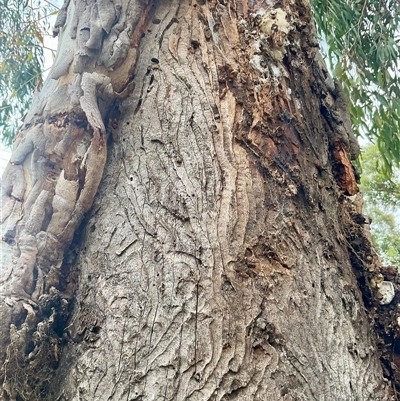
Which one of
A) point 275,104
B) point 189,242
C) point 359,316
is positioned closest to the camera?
point 189,242

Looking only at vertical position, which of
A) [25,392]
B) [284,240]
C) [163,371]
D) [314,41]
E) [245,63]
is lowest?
[25,392]

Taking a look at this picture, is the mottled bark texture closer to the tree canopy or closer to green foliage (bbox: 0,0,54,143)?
the tree canopy

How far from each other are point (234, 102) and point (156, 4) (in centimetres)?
42

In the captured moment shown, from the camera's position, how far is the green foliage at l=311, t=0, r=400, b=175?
260cm

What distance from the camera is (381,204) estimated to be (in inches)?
300

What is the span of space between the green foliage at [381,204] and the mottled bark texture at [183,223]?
595cm

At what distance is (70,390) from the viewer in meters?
1.01

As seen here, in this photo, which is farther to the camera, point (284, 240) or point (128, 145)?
point (128, 145)

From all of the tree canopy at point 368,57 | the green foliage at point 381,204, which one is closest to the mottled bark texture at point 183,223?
the tree canopy at point 368,57

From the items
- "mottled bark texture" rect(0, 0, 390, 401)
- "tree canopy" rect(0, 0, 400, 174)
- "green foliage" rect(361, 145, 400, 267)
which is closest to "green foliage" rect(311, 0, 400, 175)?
"tree canopy" rect(0, 0, 400, 174)

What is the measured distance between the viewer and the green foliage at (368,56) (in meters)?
2.60

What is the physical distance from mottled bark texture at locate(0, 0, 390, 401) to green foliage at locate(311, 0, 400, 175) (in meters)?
1.20

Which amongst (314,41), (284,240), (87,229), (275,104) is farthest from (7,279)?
(314,41)

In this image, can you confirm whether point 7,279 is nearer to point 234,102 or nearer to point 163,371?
point 163,371
